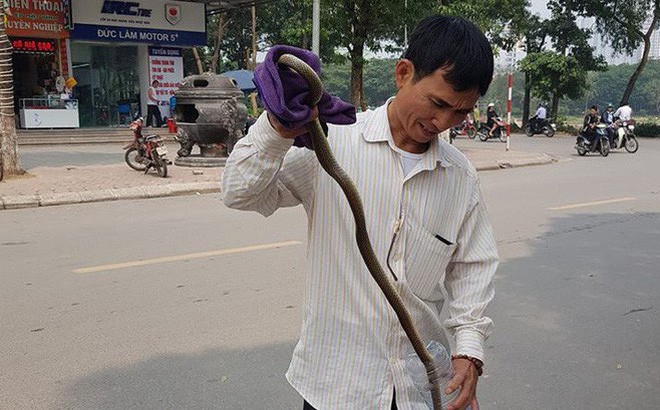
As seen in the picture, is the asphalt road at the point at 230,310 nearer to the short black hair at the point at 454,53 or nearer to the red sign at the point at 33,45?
the short black hair at the point at 454,53

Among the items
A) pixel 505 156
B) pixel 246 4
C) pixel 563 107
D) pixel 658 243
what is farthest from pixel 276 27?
pixel 563 107

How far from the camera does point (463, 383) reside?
150cm

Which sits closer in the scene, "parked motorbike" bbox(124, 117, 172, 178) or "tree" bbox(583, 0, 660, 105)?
"parked motorbike" bbox(124, 117, 172, 178)

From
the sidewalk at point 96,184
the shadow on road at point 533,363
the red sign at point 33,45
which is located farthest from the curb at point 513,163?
the red sign at point 33,45

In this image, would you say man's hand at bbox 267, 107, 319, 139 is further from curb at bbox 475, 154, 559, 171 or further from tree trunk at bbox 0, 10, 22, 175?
curb at bbox 475, 154, 559, 171

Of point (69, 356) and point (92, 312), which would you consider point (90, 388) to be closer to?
point (69, 356)

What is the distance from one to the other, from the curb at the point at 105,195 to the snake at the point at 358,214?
7062 mm

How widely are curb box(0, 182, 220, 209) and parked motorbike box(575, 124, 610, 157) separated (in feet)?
32.5

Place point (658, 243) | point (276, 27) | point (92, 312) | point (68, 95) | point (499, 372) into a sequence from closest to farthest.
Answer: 1. point (499, 372)
2. point (92, 312)
3. point (658, 243)
4. point (68, 95)
5. point (276, 27)

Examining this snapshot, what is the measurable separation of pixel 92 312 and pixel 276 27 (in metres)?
31.5

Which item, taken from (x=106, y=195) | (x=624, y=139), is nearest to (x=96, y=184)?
(x=106, y=195)

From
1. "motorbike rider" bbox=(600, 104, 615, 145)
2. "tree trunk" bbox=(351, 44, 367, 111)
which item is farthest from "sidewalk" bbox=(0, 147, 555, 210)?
"motorbike rider" bbox=(600, 104, 615, 145)

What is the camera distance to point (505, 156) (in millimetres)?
14016

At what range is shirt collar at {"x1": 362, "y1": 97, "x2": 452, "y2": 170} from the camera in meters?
1.42
